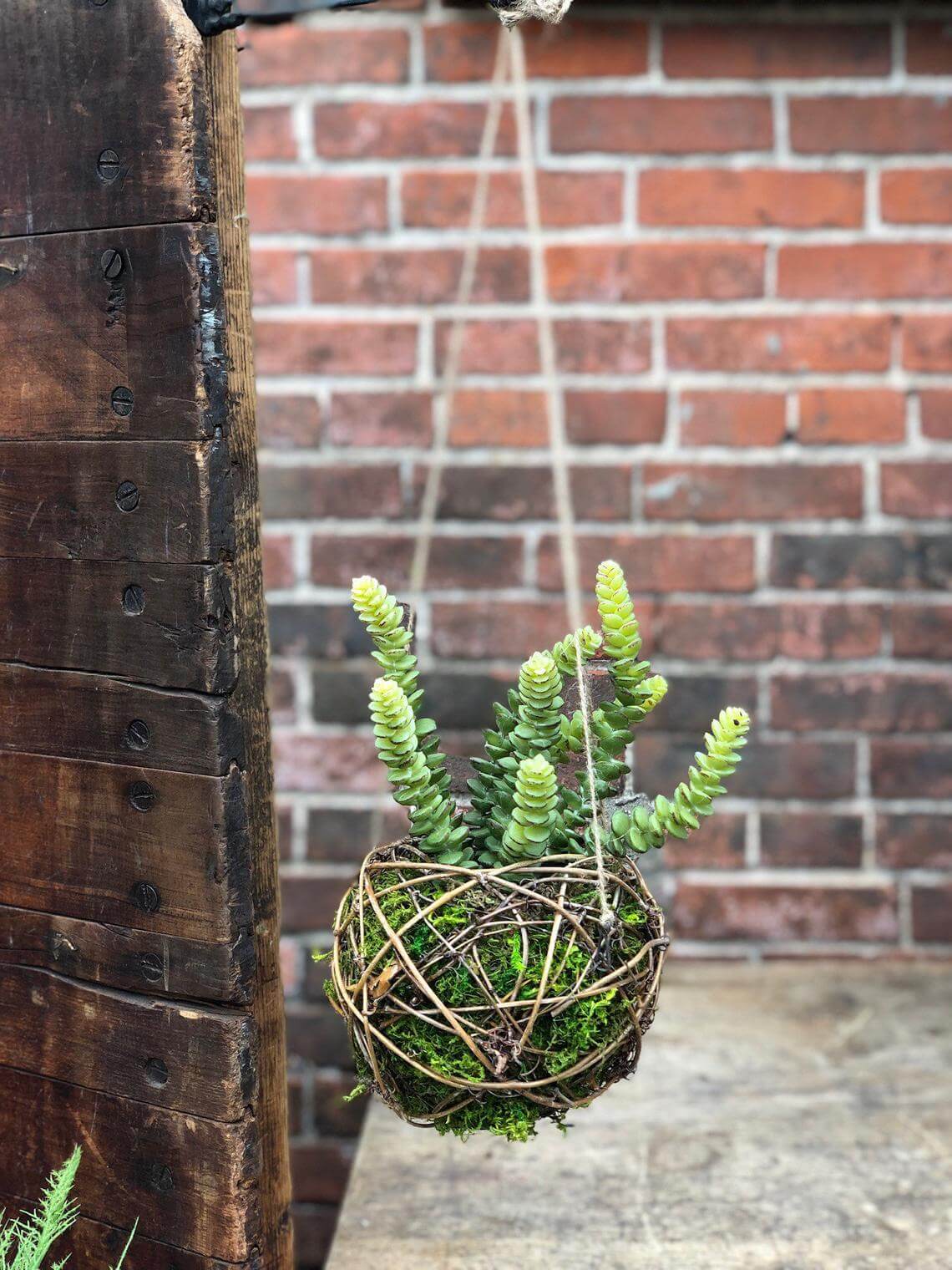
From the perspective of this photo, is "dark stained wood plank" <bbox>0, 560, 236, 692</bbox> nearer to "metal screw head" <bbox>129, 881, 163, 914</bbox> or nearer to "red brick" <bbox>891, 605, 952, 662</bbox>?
"metal screw head" <bbox>129, 881, 163, 914</bbox>

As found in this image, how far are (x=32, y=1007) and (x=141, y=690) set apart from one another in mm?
299

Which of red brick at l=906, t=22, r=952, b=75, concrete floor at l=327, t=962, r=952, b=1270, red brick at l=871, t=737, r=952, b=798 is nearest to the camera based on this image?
concrete floor at l=327, t=962, r=952, b=1270

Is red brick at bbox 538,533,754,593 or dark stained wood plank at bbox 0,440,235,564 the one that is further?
red brick at bbox 538,533,754,593

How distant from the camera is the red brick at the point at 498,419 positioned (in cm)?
168

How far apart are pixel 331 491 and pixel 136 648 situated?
2.62ft

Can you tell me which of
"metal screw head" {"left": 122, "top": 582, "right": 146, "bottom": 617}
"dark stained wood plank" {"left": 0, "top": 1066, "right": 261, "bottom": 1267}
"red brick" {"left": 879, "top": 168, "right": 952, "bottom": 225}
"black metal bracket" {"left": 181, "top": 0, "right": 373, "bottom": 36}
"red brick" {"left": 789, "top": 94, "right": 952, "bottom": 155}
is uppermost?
"red brick" {"left": 789, "top": 94, "right": 952, "bottom": 155}

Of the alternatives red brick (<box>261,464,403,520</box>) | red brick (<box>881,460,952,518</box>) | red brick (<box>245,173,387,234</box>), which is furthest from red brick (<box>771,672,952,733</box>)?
red brick (<box>245,173,387,234</box>)

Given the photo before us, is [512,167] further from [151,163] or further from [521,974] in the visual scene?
[521,974]

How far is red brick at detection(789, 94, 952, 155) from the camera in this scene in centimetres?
163

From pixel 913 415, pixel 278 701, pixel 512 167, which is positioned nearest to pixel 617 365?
pixel 512 167

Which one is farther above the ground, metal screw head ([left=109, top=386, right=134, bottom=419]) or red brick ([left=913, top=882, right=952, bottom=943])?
metal screw head ([left=109, top=386, right=134, bottom=419])

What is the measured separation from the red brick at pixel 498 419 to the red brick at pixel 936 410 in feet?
1.66

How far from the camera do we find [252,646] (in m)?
0.97

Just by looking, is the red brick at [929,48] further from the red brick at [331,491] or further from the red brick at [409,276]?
the red brick at [331,491]
